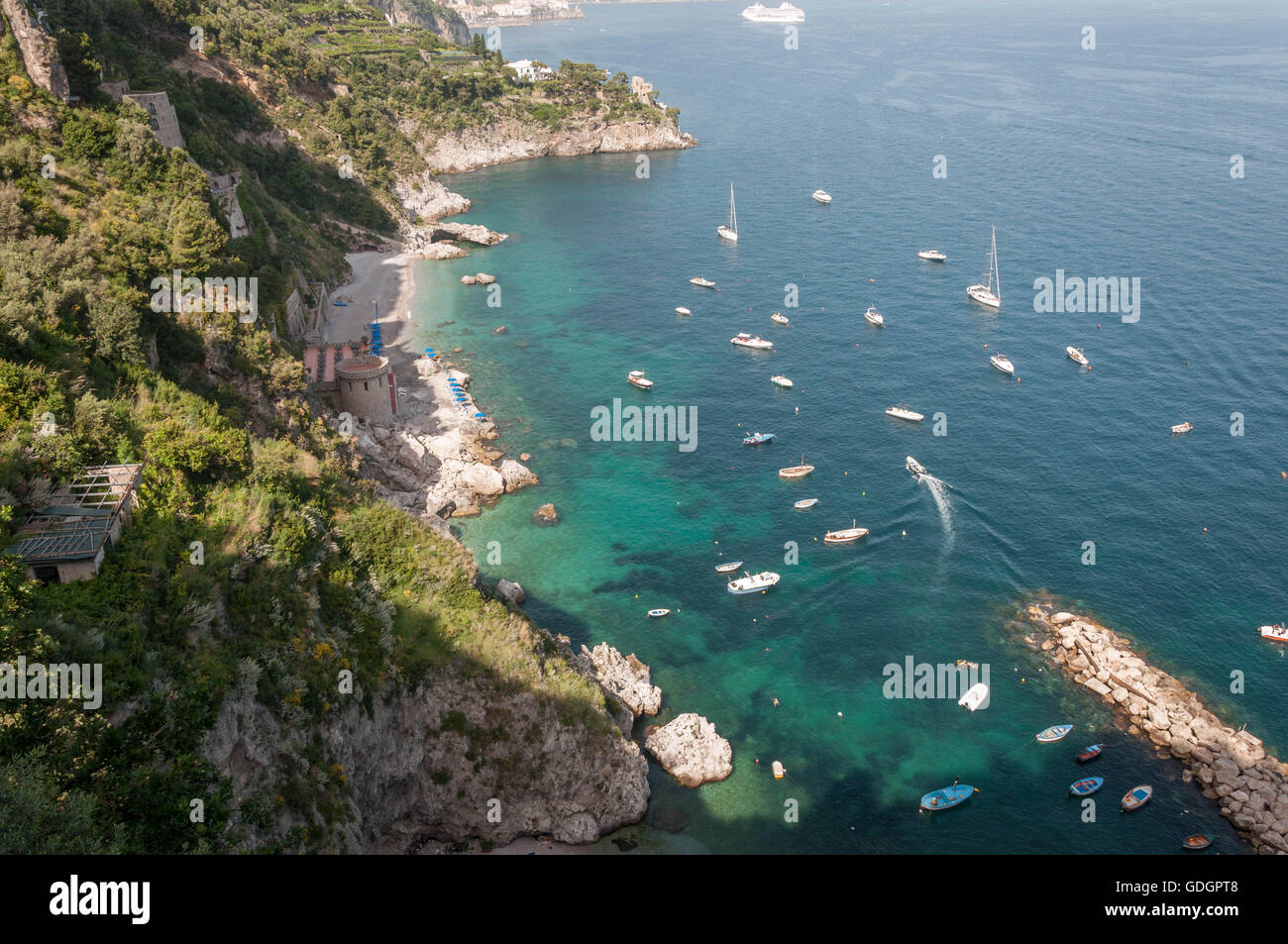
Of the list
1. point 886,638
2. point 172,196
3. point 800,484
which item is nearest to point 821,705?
point 886,638

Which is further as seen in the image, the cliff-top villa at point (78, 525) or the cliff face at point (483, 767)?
the cliff face at point (483, 767)

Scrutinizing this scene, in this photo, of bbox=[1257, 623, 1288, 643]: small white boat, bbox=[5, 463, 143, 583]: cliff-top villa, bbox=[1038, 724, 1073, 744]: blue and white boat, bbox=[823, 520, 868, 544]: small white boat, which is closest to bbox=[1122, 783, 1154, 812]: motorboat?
bbox=[1038, 724, 1073, 744]: blue and white boat

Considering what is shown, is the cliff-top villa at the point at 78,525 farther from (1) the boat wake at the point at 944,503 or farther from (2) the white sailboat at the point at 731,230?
(2) the white sailboat at the point at 731,230

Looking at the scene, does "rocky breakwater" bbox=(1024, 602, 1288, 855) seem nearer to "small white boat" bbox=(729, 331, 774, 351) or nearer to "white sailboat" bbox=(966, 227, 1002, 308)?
"small white boat" bbox=(729, 331, 774, 351)

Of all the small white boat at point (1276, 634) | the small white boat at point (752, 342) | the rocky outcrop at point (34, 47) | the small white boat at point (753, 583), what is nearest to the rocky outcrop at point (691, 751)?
the small white boat at point (753, 583)

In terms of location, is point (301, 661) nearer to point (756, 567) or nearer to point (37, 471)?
point (37, 471)

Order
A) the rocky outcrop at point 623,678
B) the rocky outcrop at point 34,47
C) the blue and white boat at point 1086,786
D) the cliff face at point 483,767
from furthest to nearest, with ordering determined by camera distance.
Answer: the rocky outcrop at point 623,678, the rocky outcrop at point 34,47, the blue and white boat at point 1086,786, the cliff face at point 483,767

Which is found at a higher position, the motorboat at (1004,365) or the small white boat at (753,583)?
the motorboat at (1004,365)

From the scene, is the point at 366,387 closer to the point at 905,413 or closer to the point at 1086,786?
the point at 905,413
